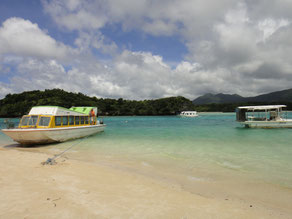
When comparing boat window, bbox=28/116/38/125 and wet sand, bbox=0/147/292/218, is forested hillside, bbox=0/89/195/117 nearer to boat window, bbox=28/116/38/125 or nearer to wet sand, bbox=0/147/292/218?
boat window, bbox=28/116/38/125

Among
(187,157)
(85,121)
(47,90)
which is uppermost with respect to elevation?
(47,90)

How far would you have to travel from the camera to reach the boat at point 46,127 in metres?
14.2

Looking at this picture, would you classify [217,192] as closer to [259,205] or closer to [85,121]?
[259,205]

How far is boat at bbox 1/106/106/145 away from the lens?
14.2 metres

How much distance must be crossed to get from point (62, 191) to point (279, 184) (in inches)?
303

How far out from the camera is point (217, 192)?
5977 mm

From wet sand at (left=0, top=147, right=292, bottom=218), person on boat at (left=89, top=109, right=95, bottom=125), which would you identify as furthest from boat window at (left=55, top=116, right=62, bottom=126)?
wet sand at (left=0, top=147, right=292, bottom=218)

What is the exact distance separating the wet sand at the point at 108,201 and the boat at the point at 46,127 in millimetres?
Result: 8471

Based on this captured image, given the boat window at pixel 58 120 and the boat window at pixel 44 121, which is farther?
the boat window at pixel 58 120

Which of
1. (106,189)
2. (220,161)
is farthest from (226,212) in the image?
(220,161)

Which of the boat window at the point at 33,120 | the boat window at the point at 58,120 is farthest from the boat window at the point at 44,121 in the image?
the boat window at the point at 58,120

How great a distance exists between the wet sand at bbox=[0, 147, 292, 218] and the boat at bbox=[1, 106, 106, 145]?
847 cm

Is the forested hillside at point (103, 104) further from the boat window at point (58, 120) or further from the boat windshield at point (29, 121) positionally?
the boat window at point (58, 120)

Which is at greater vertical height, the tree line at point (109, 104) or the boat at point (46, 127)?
the tree line at point (109, 104)
